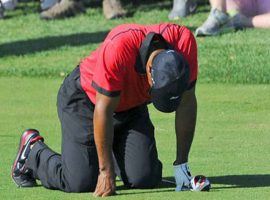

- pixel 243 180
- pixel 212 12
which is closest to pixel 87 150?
pixel 243 180

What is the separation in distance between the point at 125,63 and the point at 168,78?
1.28 feet

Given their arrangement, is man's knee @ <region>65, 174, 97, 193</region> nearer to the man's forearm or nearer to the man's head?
the man's forearm

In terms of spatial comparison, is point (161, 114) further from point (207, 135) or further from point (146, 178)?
point (146, 178)

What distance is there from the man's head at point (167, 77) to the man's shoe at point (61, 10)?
34.5 feet

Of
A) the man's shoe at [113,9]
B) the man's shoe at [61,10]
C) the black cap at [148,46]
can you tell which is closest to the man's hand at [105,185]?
the black cap at [148,46]

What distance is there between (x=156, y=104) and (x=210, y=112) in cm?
414

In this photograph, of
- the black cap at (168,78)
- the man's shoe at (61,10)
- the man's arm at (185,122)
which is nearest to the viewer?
the black cap at (168,78)

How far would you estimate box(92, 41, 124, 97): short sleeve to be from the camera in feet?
22.6

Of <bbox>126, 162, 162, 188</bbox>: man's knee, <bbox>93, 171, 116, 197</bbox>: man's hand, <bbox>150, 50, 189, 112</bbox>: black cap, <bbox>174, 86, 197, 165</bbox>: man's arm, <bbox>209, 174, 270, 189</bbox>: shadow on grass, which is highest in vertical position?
<bbox>150, 50, 189, 112</bbox>: black cap

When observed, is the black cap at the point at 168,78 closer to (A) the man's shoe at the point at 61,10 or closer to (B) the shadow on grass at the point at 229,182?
(B) the shadow on grass at the point at 229,182

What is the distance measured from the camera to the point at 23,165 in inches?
310

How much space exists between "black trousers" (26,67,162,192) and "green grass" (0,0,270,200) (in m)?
0.12

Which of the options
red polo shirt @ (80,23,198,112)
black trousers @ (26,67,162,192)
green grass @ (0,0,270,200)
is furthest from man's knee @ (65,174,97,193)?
red polo shirt @ (80,23,198,112)

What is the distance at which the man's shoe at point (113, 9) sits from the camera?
16812mm
